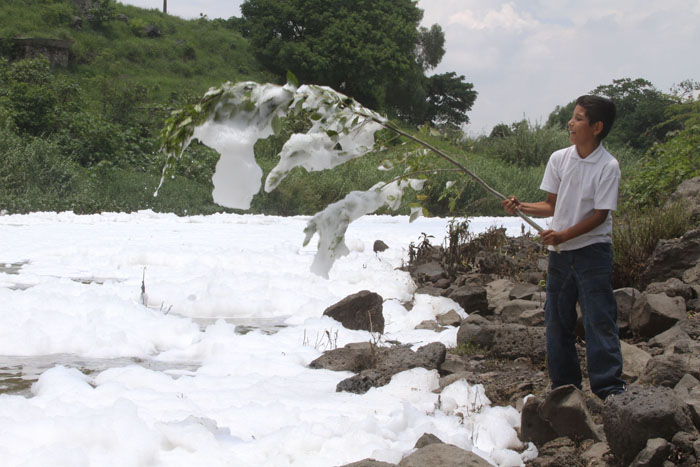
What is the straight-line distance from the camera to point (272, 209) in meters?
16.2

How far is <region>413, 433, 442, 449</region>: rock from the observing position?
265 centimetres

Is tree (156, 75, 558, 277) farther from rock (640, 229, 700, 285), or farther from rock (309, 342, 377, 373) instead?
rock (640, 229, 700, 285)

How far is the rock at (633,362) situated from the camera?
3.50 meters

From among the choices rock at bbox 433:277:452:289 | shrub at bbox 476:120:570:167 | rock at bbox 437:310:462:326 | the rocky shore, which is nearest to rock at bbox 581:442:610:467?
the rocky shore

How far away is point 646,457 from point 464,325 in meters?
2.23

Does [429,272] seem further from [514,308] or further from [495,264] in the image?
[514,308]

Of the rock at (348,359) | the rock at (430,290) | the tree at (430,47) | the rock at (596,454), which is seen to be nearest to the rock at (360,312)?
the rock at (348,359)

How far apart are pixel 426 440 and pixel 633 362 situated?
1479mm

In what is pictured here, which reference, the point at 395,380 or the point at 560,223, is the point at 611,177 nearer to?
the point at 560,223

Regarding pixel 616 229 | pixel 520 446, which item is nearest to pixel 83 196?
pixel 616 229

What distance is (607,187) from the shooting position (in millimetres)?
3010

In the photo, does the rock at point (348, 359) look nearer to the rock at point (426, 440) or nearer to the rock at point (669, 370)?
the rock at point (426, 440)

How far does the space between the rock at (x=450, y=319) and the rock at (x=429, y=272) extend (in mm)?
1432

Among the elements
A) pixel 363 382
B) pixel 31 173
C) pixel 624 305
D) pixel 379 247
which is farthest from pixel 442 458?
pixel 31 173
